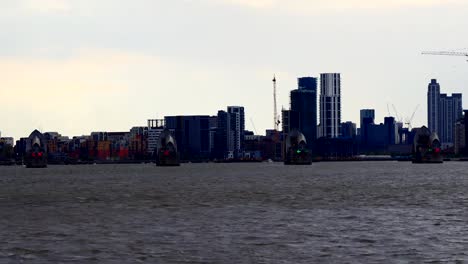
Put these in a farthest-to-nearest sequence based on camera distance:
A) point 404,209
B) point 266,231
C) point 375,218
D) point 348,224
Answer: point 404,209
point 375,218
point 348,224
point 266,231

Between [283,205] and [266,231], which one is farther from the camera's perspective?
[283,205]

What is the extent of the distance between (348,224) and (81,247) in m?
27.4

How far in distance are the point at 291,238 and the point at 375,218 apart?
21.9m

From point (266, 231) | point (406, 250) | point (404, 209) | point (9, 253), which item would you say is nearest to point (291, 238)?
point (266, 231)

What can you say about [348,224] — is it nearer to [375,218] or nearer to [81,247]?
[375,218]

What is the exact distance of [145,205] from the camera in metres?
121

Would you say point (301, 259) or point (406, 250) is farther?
point (406, 250)

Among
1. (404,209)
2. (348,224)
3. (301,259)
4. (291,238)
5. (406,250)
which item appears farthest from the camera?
(404,209)

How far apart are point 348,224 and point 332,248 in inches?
794

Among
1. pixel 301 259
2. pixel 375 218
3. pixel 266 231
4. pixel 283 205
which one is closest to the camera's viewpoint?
pixel 301 259

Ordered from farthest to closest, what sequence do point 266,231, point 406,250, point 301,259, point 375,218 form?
point 375,218, point 266,231, point 406,250, point 301,259

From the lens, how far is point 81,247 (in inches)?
2773

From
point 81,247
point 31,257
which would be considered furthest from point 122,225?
point 31,257

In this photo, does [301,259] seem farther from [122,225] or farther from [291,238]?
[122,225]
